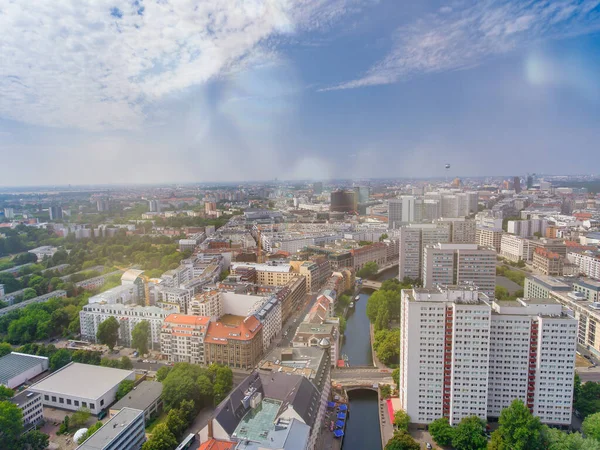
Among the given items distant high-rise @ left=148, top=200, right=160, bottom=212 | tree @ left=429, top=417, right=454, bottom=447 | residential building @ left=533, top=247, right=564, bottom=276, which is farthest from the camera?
distant high-rise @ left=148, top=200, right=160, bottom=212

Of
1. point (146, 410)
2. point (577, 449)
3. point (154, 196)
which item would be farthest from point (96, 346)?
point (154, 196)

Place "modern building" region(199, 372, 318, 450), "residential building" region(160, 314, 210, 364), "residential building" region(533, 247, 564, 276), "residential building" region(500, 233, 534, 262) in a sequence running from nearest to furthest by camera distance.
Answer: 1. "modern building" region(199, 372, 318, 450)
2. "residential building" region(160, 314, 210, 364)
3. "residential building" region(533, 247, 564, 276)
4. "residential building" region(500, 233, 534, 262)

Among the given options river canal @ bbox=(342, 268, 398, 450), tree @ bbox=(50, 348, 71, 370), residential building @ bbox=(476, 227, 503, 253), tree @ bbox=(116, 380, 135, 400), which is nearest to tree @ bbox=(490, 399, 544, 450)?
river canal @ bbox=(342, 268, 398, 450)

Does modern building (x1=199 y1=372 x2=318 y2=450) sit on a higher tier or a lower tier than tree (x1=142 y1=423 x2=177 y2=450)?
higher

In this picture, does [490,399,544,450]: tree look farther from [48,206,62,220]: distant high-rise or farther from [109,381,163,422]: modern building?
[48,206,62,220]: distant high-rise

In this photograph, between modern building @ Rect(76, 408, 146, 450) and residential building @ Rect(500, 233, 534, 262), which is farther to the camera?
residential building @ Rect(500, 233, 534, 262)

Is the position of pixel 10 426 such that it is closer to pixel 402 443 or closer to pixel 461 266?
pixel 402 443

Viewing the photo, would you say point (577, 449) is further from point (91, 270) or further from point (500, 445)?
point (91, 270)
